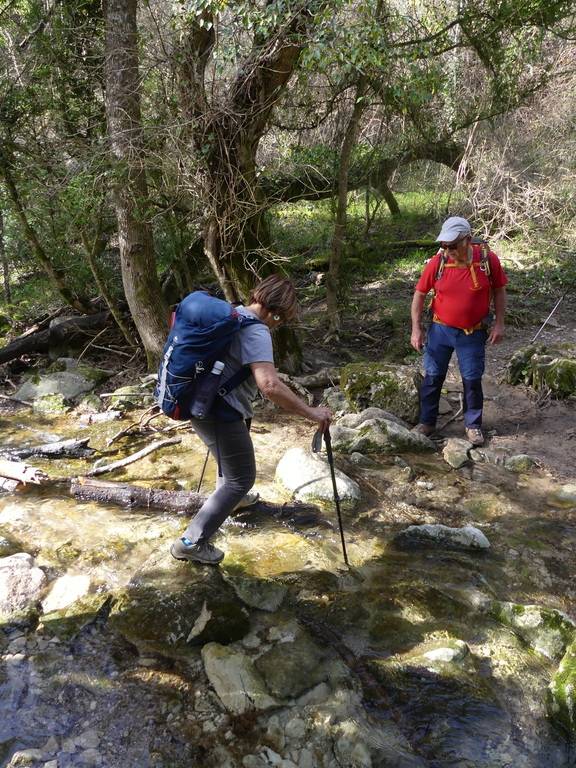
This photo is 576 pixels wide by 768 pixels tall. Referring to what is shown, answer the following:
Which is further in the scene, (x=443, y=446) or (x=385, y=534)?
(x=443, y=446)

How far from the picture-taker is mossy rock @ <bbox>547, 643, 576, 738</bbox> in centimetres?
286

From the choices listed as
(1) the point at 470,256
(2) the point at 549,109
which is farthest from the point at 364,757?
(2) the point at 549,109

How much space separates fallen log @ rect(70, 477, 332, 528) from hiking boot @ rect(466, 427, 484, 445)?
205 centimetres

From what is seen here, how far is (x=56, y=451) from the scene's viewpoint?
19.2 feet

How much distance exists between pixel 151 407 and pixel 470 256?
13.2 ft

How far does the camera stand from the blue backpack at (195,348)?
301cm

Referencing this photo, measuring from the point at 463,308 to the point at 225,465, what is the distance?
3.02 metres

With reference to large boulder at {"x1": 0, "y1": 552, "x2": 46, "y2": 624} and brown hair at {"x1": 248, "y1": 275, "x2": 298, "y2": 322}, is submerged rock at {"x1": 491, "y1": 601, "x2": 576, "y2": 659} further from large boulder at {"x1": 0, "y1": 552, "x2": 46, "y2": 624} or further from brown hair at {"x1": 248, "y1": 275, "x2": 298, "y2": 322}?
large boulder at {"x1": 0, "y1": 552, "x2": 46, "y2": 624}

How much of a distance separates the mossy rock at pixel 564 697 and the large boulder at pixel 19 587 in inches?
120

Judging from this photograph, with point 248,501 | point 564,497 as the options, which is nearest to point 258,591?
point 248,501

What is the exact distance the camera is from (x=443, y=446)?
5965mm

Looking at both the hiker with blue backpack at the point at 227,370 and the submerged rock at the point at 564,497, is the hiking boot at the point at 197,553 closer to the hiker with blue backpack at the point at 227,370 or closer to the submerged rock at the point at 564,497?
the hiker with blue backpack at the point at 227,370

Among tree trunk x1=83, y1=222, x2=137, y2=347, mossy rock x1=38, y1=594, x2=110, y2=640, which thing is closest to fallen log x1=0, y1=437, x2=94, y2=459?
mossy rock x1=38, y1=594, x2=110, y2=640

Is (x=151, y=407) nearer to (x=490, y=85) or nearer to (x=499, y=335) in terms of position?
(x=499, y=335)
